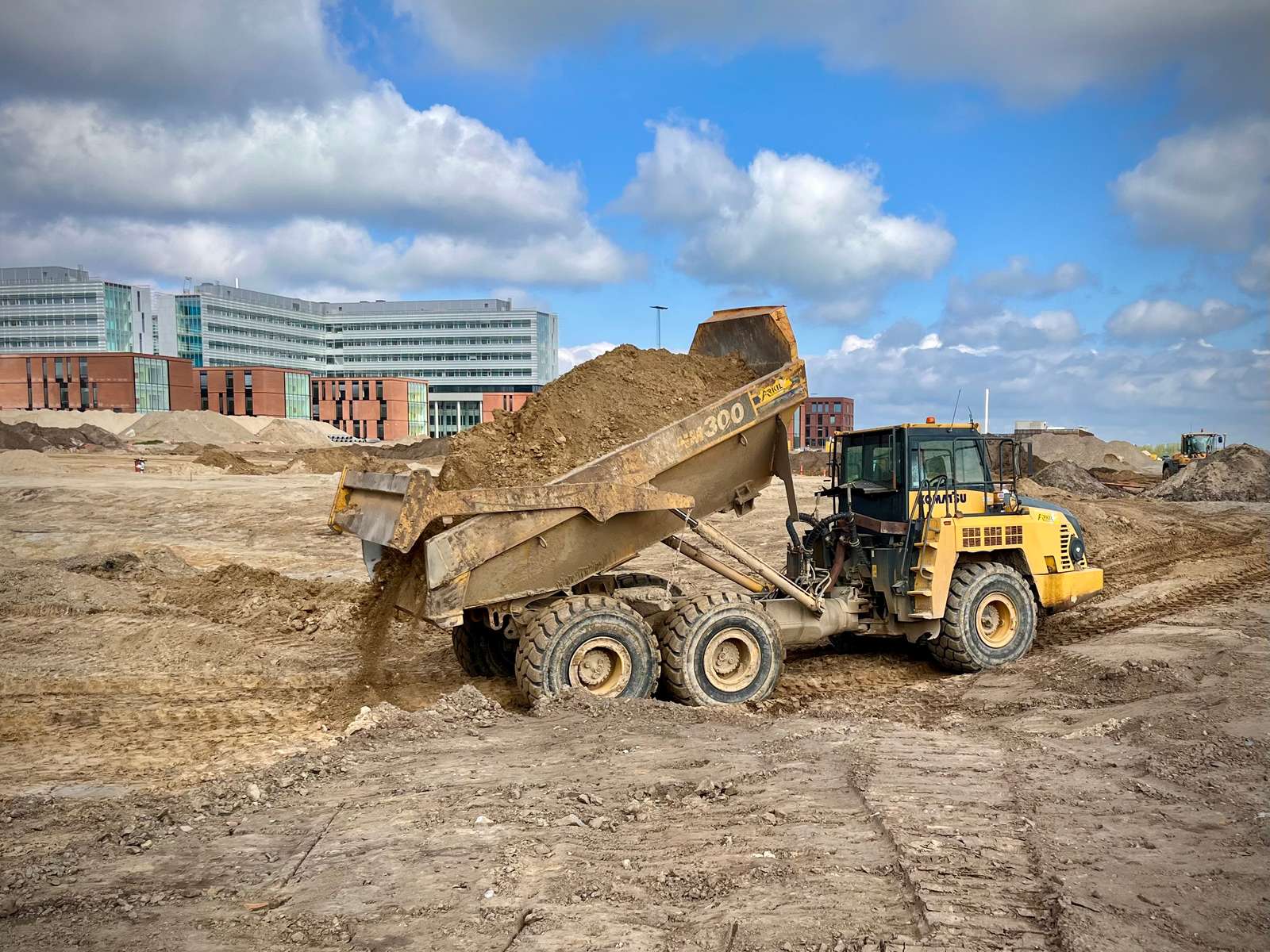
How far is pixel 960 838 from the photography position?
495 centimetres

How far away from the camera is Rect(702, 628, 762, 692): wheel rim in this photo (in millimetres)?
8227

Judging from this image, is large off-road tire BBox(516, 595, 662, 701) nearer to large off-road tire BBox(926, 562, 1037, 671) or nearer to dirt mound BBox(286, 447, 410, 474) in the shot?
large off-road tire BBox(926, 562, 1037, 671)

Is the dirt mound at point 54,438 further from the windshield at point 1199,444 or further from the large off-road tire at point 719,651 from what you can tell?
the windshield at point 1199,444

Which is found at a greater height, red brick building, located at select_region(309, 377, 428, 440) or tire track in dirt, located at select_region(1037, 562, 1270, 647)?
red brick building, located at select_region(309, 377, 428, 440)

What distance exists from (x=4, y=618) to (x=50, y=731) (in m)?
4.55

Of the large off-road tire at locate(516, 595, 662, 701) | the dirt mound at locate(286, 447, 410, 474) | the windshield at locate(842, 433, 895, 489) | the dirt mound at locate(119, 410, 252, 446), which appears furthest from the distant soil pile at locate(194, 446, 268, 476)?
the large off-road tire at locate(516, 595, 662, 701)

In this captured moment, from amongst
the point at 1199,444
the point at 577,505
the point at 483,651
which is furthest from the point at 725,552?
the point at 1199,444

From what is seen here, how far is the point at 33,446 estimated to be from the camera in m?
47.1

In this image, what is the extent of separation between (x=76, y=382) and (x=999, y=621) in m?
78.3

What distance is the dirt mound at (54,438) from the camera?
153 feet

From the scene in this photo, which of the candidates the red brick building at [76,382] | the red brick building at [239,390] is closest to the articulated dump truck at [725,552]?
the red brick building at [76,382]

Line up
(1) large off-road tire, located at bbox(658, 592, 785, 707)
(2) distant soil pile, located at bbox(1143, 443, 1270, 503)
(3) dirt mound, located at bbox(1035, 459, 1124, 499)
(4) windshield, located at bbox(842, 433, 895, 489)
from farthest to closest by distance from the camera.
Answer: (3) dirt mound, located at bbox(1035, 459, 1124, 499)
(2) distant soil pile, located at bbox(1143, 443, 1270, 503)
(4) windshield, located at bbox(842, 433, 895, 489)
(1) large off-road tire, located at bbox(658, 592, 785, 707)

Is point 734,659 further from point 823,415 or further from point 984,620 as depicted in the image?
point 823,415

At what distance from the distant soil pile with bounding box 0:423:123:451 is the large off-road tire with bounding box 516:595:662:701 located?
47731 millimetres
